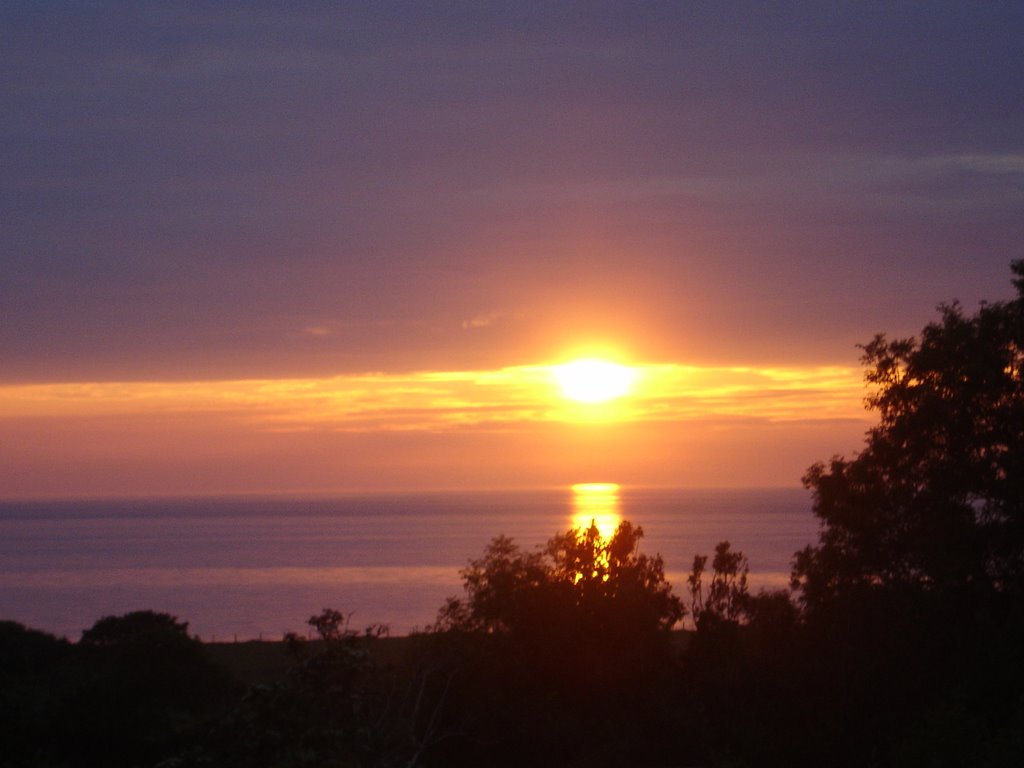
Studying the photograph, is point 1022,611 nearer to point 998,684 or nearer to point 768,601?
point 998,684

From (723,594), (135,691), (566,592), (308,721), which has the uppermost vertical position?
(308,721)

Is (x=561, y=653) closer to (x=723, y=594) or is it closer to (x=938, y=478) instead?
(x=723, y=594)

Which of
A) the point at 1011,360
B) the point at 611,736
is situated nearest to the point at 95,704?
the point at 611,736

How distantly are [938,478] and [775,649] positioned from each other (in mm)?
5744

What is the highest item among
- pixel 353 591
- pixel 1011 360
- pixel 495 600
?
pixel 1011 360

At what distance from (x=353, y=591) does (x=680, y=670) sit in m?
83.0

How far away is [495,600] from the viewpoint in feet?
94.0

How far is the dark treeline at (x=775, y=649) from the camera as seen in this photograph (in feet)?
80.7

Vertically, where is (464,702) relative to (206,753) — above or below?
below

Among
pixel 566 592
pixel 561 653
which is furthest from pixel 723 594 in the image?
pixel 561 653

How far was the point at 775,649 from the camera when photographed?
90.8ft

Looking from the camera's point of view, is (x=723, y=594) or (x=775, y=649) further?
(x=723, y=594)

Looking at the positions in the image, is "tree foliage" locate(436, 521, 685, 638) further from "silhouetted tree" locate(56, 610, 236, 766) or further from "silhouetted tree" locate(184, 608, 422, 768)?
"silhouetted tree" locate(184, 608, 422, 768)

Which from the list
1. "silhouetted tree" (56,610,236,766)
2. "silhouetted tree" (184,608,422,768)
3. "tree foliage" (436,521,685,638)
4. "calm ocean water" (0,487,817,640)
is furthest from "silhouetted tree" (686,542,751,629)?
"calm ocean water" (0,487,817,640)
